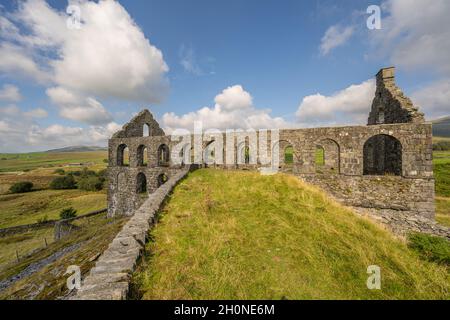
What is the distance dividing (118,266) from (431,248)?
8.06 m

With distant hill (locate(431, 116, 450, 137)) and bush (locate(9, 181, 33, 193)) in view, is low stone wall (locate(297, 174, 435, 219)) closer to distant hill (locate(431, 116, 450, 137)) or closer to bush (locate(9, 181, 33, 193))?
bush (locate(9, 181, 33, 193))

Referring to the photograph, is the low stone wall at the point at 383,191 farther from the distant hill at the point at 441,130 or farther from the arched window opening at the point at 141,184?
the distant hill at the point at 441,130

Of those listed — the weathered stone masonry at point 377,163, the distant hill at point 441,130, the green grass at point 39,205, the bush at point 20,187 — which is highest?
the distant hill at point 441,130

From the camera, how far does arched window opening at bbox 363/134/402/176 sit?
1144 cm

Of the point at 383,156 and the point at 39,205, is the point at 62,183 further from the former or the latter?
the point at 383,156

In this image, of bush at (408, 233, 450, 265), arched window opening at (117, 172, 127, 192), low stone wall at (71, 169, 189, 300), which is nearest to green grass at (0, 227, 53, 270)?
arched window opening at (117, 172, 127, 192)

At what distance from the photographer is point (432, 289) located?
3711 millimetres

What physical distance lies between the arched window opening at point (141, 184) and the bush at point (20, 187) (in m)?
51.6

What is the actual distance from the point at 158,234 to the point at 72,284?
1.94m

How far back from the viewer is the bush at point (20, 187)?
1817 inches

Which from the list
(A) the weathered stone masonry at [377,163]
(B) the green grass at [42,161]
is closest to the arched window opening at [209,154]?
(A) the weathered stone masonry at [377,163]

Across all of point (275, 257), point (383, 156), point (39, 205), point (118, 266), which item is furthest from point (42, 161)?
point (383, 156)

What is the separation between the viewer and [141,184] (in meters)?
19.2
